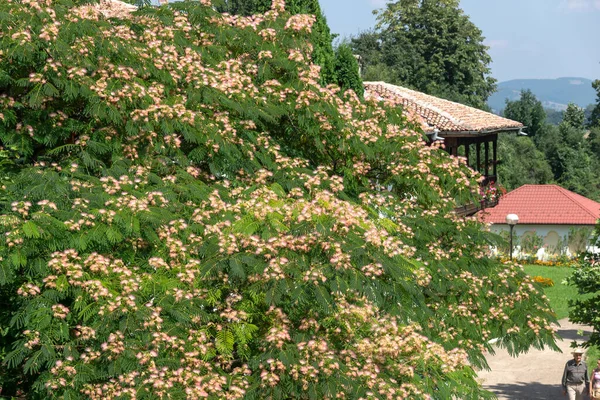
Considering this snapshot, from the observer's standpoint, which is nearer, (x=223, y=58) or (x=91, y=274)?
(x=91, y=274)

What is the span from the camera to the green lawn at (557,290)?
1345 inches

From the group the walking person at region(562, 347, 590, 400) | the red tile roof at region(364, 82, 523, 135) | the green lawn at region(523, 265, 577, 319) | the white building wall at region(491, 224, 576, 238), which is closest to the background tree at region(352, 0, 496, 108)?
the white building wall at region(491, 224, 576, 238)

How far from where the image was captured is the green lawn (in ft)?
112

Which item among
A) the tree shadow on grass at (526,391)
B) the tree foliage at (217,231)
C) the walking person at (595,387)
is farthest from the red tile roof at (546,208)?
the tree foliage at (217,231)

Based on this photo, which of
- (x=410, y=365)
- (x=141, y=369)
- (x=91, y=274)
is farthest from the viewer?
(x=410, y=365)

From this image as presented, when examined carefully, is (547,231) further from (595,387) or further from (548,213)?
(595,387)

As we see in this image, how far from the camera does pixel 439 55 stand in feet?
206

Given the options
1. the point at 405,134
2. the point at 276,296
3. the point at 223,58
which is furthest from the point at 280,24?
the point at 276,296

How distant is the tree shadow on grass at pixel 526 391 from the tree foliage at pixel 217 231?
750 centimetres

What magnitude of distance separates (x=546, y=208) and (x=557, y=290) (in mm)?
16016

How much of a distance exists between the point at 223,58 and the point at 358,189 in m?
2.73

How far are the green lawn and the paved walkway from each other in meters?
2.63

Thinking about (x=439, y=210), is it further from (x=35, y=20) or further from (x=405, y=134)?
(x=35, y=20)

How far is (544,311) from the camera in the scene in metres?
13.6
